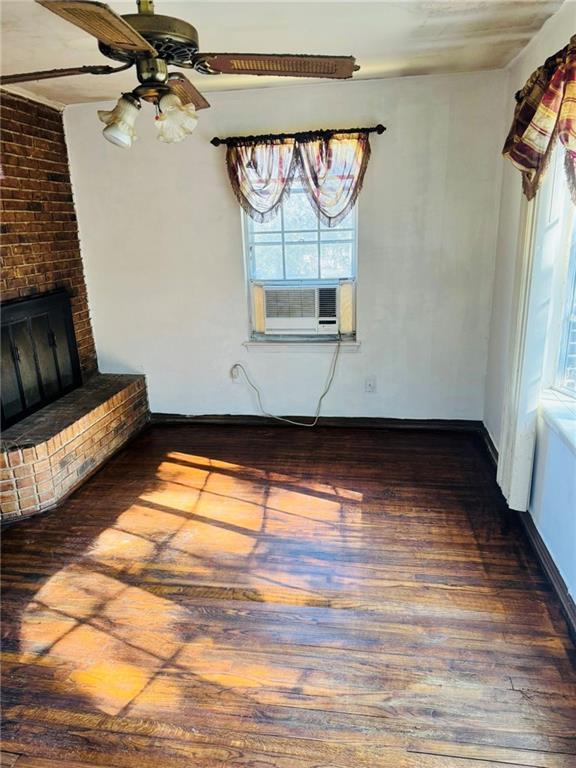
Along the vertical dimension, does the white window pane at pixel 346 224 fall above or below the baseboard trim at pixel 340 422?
above

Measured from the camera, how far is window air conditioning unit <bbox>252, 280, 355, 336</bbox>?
3791mm

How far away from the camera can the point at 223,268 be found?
12.7 ft

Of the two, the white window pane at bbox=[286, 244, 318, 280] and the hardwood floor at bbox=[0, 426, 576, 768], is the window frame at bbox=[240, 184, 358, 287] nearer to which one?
the white window pane at bbox=[286, 244, 318, 280]

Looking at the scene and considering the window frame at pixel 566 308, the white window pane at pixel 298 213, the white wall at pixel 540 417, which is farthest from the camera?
the white window pane at pixel 298 213

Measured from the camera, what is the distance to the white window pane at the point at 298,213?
11.9 feet

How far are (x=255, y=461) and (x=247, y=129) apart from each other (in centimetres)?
233

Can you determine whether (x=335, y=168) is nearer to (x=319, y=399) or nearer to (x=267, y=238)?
(x=267, y=238)

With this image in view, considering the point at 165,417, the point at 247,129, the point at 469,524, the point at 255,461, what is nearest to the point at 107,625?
the point at 255,461

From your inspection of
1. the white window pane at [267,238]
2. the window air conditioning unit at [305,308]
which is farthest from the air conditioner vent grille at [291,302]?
the white window pane at [267,238]

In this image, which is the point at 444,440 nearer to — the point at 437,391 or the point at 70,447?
the point at 437,391

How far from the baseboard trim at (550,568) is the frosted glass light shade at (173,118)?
2334mm

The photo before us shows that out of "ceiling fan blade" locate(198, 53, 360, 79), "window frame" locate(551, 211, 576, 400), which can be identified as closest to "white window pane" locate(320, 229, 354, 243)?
"window frame" locate(551, 211, 576, 400)

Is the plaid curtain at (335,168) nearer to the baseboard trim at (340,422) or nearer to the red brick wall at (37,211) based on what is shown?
the baseboard trim at (340,422)

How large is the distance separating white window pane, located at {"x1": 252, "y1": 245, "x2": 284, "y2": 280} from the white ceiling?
3.74 feet
